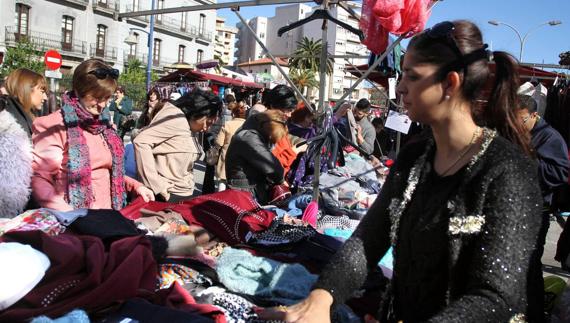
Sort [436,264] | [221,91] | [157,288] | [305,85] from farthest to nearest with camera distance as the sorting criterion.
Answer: [305,85]
[221,91]
[157,288]
[436,264]

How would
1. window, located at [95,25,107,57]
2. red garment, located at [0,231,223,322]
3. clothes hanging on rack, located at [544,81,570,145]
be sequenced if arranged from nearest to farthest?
red garment, located at [0,231,223,322]
clothes hanging on rack, located at [544,81,570,145]
window, located at [95,25,107,57]

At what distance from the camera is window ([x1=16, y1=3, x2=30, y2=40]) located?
3291cm

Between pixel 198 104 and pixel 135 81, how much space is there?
32.8 m

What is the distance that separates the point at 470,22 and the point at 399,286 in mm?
817

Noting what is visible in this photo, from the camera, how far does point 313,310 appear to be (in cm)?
137

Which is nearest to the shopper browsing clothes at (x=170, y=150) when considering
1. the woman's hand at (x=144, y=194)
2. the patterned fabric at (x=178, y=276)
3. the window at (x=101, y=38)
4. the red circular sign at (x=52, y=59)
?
the woman's hand at (x=144, y=194)

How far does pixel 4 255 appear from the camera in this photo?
1582 mm

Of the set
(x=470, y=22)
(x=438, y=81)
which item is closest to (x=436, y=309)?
(x=438, y=81)

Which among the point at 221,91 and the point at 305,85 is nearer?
the point at 221,91

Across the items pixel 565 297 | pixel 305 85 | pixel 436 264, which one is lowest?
pixel 565 297

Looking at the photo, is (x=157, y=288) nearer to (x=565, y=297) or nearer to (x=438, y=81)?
(x=438, y=81)

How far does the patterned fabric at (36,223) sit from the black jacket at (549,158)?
3437mm

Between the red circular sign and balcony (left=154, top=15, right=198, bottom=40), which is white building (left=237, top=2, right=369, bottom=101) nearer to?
balcony (left=154, top=15, right=198, bottom=40)

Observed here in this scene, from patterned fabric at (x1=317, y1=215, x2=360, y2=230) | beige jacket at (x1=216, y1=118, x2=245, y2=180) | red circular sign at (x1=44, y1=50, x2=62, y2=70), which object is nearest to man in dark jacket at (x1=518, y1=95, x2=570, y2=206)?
patterned fabric at (x1=317, y1=215, x2=360, y2=230)
